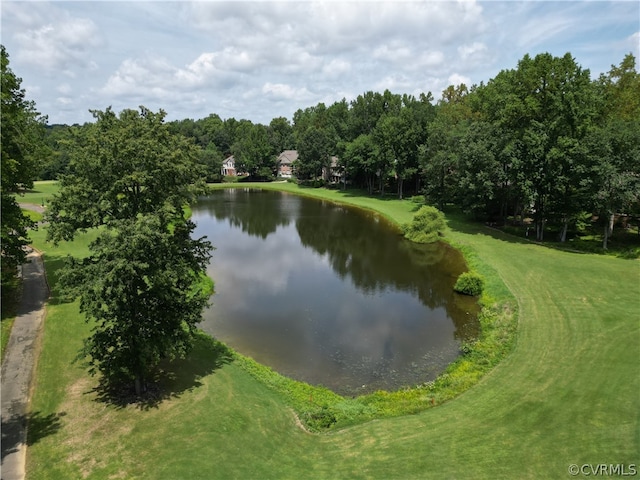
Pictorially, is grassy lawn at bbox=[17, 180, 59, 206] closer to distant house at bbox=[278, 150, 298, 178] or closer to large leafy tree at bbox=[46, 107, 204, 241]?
large leafy tree at bbox=[46, 107, 204, 241]

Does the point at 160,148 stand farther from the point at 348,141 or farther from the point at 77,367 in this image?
the point at 348,141

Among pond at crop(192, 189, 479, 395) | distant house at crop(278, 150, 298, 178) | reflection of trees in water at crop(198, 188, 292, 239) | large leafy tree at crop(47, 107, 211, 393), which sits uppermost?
distant house at crop(278, 150, 298, 178)

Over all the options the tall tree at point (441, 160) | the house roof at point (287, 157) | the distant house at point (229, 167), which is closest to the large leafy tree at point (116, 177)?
the tall tree at point (441, 160)

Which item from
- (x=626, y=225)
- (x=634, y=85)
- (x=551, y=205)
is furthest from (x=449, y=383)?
(x=634, y=85)

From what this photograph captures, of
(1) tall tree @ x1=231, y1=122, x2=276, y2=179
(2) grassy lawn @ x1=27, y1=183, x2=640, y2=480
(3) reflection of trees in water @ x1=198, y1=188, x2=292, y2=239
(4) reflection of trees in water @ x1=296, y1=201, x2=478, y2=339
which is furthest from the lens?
(1) tall tree @ x1=231, y1=122, x2=276, y2=179

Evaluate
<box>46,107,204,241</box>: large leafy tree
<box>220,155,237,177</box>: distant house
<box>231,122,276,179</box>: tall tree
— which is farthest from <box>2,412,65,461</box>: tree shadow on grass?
<box>220,155,237,177</box>: distant house

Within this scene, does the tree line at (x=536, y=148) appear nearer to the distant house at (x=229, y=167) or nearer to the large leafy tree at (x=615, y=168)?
the large leafy tree at (x=615, y=168)
